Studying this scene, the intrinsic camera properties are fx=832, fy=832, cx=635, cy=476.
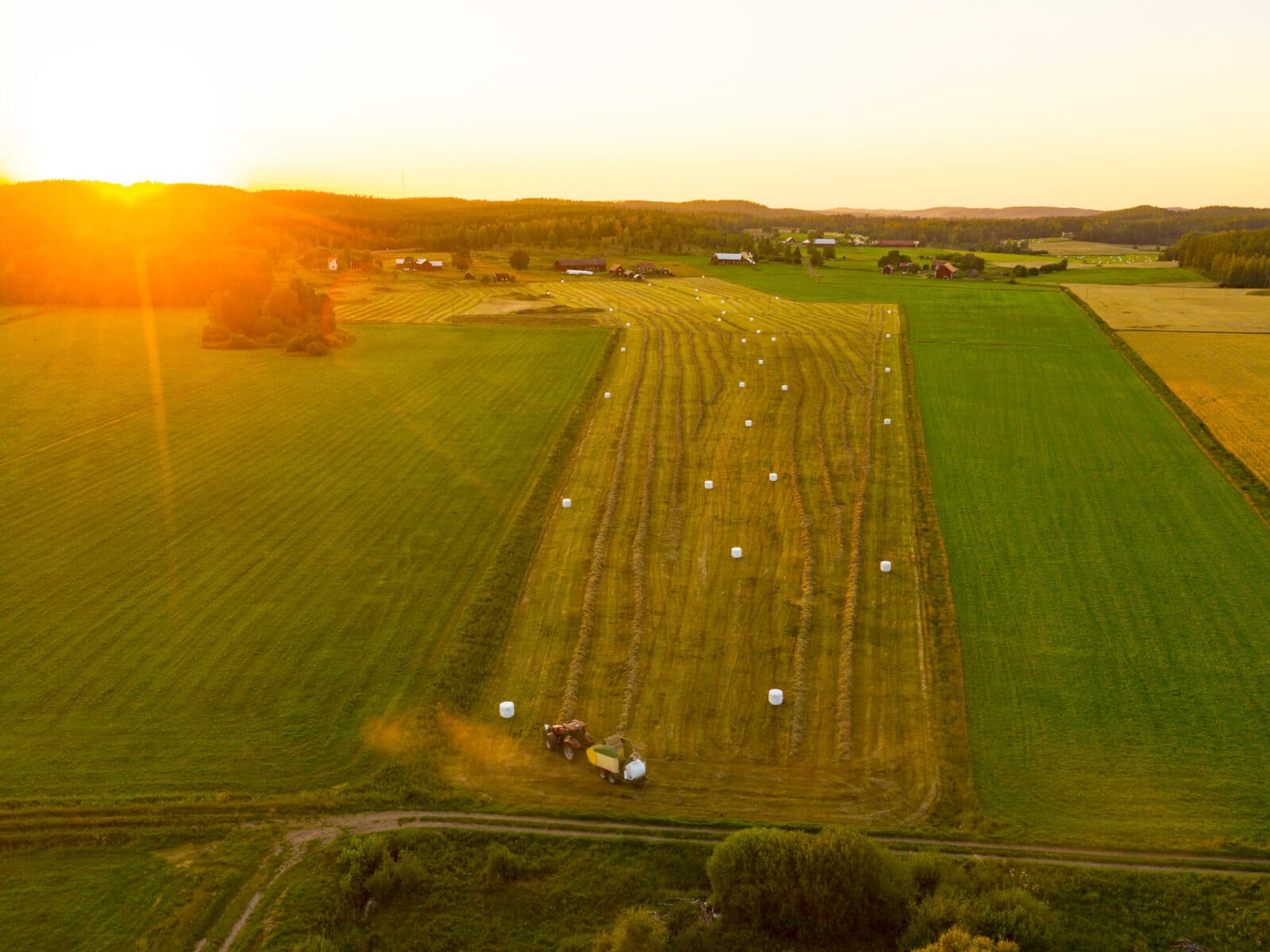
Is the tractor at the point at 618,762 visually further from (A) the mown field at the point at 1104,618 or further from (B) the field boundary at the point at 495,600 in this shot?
(A) the mown field at the point at 1104,618

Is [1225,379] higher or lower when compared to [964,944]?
higher

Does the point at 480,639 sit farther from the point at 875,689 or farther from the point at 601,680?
the point at 875,689

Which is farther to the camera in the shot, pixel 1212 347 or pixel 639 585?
pixel 1212 347

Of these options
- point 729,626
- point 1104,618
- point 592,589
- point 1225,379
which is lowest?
point 729,626

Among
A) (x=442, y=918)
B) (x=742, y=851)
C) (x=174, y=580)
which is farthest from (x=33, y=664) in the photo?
(x=742, y=851)

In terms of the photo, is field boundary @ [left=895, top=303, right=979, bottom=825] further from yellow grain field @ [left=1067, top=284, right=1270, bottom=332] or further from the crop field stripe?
yellow grain field @ [left=1067, top=284, right=1270, bottom=332]

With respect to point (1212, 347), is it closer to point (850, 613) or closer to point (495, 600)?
point (850, 613)

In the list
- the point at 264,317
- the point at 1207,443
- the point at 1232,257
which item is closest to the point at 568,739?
the point at 1207,443
